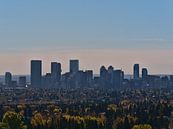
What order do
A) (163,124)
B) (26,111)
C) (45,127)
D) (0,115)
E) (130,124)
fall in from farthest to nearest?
(26,111), (0,115), (163,124), (130,124), (45,127)

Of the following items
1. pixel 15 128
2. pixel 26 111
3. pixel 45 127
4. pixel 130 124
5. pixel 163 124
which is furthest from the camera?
pixel 26 111

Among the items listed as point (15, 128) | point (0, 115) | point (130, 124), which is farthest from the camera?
point (0, 115)

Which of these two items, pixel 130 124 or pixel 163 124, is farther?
pixel 163 124

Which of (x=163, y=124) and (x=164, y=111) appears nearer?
(x=163, y=124)

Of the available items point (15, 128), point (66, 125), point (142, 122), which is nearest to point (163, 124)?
point (142, 122)

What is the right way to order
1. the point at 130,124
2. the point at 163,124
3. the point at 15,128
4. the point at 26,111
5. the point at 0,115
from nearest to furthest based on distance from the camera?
1. the point at 15,128
2. the point at 130,124
3. the point at 163,124
4. the point at 0,115
5. the point at 26,111

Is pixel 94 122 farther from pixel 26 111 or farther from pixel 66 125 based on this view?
pixel 26 111

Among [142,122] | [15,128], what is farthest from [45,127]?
[142,122]

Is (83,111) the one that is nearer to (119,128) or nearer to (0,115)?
(0,115)
